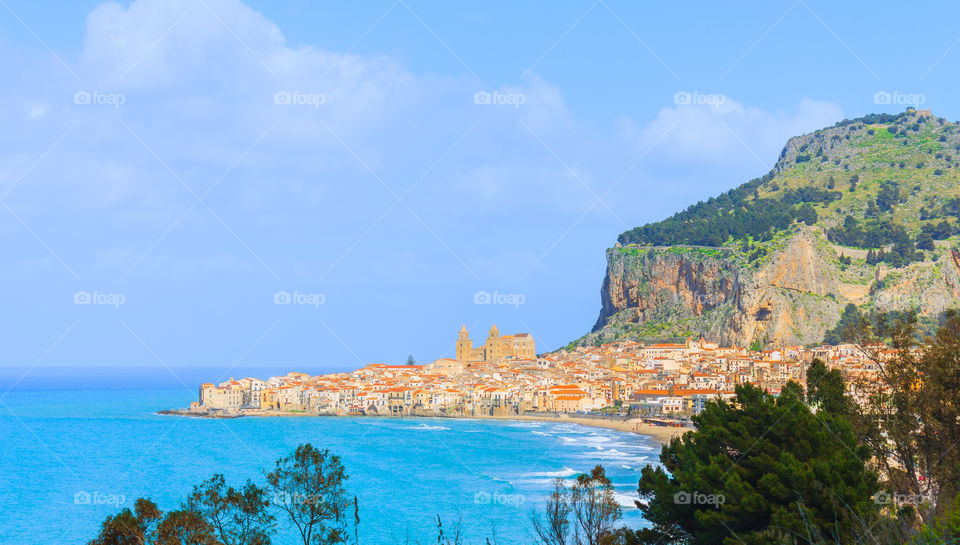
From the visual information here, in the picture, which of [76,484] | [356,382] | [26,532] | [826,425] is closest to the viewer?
[826,425]

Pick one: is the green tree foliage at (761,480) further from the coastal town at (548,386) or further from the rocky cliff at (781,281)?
the rocky cliff at (781,281)

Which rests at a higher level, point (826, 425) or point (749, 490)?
point (826, 425)

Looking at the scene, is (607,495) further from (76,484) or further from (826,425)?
(76,484)

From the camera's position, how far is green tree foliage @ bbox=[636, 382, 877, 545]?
37.2ft

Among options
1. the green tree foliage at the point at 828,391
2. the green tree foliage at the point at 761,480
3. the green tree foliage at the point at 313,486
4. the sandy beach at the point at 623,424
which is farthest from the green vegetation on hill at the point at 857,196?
the green tree foliage at the point at 313,486

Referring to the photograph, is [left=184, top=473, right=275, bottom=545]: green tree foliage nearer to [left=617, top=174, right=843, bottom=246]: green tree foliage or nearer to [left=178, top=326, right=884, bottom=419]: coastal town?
[left=178, top=326, right=884, bottom=419]: coastal town

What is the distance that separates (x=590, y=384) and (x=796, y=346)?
20198 millimetres

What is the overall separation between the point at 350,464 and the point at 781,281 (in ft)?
184

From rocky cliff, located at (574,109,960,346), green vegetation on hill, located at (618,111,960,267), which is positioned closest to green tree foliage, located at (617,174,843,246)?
green vegetation on hill, located at (618,111,960,267)

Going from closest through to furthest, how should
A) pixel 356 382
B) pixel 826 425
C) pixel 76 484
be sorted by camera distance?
pixel 826 425 < pixel 76 484 < pixel 356 382

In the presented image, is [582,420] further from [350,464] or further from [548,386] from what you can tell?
[350,464]

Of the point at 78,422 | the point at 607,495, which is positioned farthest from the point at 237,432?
the point at 607,495

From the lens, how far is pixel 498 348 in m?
108

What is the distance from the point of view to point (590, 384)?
250 ft
